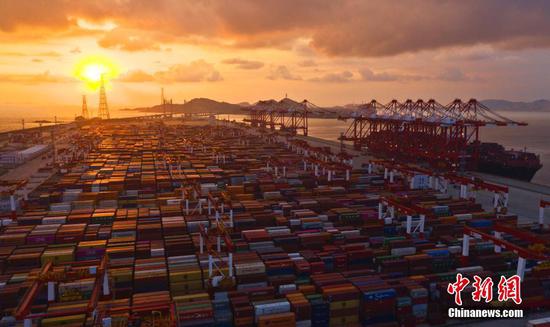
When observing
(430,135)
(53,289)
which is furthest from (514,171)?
(53,289)

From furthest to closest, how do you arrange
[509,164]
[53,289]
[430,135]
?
[430,135] → [509,164] → [53,289]

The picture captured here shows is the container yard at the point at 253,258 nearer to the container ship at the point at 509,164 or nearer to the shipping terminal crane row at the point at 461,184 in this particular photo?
the shipping terminal crane row at the point at 461,184

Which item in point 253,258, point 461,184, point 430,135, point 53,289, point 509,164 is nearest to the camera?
point 53,289

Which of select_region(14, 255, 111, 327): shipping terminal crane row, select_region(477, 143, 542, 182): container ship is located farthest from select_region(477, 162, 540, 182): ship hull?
select_region(14, 255, 111, 327): shipping terminal crane row

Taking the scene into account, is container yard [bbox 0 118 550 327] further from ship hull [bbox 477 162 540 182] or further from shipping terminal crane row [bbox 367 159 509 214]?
ship hull [bbox 477 162 540 182]

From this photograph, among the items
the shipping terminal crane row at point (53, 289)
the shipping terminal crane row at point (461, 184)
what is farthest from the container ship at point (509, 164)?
the shipping terminal crane row at point (53, 289)

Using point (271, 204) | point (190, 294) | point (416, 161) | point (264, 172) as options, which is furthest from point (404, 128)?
point (190, 294)

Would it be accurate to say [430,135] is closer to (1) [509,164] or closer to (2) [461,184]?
(1) [509,164]
